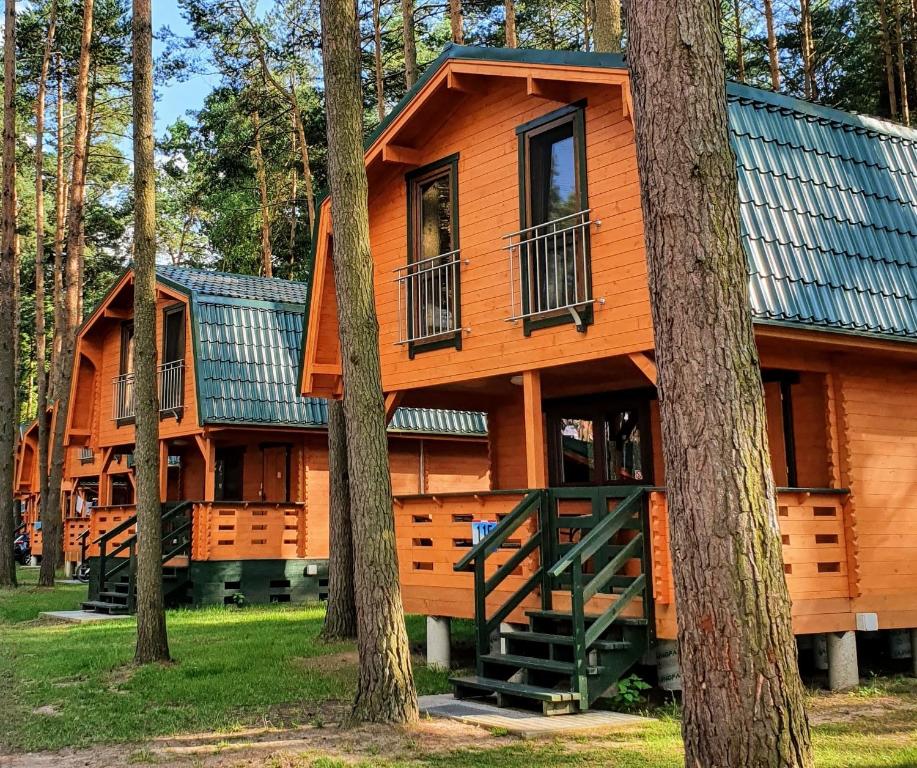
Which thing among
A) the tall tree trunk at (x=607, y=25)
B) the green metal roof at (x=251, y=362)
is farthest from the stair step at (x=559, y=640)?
the green metal roof at (x=251, y=362)

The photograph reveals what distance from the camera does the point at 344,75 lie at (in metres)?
9.34

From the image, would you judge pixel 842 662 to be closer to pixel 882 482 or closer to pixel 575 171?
pixel 882 482

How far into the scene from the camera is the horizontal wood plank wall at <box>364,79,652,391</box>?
1053 centimetres

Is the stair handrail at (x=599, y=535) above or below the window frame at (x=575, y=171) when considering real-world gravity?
below

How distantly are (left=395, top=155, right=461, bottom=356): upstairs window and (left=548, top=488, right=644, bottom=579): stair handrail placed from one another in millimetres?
3782

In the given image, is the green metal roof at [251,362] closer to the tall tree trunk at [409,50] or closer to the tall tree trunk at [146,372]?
the tall tree trunk at [409,50]

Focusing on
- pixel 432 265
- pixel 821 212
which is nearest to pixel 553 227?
pixel 432 265

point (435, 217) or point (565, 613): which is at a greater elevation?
point (435, 217)

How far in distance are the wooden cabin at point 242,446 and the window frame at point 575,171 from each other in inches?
380

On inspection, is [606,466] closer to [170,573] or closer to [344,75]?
[344,75]

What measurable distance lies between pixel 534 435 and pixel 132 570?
32.4ft

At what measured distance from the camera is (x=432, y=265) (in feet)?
42.9

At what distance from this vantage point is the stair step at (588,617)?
30.0ft

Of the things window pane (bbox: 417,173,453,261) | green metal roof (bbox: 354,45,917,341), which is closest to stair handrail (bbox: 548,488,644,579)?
green metal roof (bbox: 354,45,917,341)
